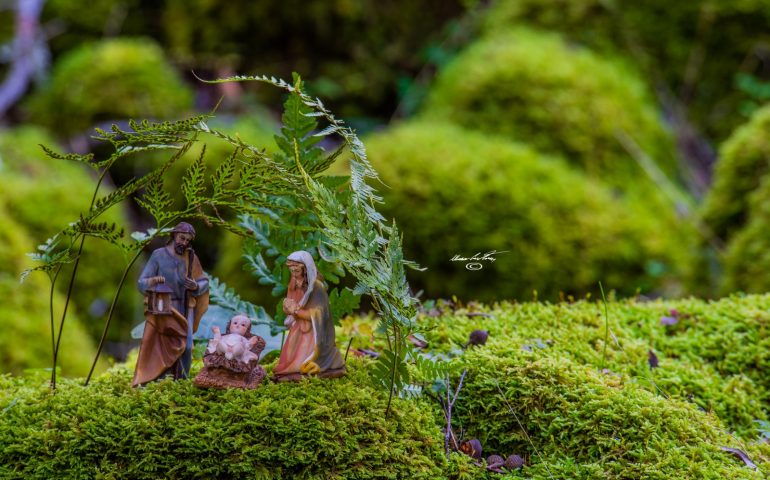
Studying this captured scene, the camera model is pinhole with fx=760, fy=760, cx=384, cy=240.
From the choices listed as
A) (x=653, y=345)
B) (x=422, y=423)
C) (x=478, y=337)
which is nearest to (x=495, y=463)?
(x=422, y=423)

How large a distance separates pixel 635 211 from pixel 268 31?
4756mm

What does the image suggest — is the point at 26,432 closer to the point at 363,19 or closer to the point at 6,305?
the point at 6,305

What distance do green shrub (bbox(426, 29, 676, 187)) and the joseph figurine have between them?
4681 millimetres

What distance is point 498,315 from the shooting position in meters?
3.31

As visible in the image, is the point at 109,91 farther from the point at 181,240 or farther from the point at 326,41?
the point at 181,240

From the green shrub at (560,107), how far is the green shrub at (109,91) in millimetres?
2839

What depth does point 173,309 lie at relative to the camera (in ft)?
8.07

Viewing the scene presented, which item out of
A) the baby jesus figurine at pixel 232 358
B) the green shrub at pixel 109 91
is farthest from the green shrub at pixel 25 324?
the green shrub at pixel 109 91

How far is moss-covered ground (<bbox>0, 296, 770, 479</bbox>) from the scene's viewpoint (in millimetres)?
2256

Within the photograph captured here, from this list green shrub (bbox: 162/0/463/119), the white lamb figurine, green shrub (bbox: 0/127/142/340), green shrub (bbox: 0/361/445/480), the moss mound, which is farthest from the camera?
green shrub (bbox: 162/0/463/119)

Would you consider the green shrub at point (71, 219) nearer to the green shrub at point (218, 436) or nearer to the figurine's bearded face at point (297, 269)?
the green shrub at point (218, 436)

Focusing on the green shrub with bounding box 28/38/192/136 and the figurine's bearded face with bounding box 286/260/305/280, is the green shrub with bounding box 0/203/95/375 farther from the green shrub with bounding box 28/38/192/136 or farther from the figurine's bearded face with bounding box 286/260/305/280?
the green shrub with bounding box 28/38/192/136

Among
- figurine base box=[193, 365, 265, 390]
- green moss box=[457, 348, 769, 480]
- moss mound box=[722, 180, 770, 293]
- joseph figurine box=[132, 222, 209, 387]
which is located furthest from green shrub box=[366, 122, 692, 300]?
figurine base box=[193, 365, 265, 390]

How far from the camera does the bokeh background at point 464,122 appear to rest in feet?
Result: 18.7
